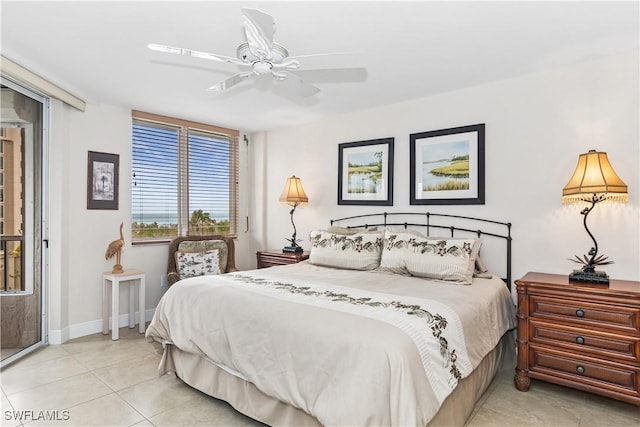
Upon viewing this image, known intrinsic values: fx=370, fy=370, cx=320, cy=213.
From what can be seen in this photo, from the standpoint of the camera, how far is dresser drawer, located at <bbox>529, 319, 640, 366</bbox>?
225 centimetres

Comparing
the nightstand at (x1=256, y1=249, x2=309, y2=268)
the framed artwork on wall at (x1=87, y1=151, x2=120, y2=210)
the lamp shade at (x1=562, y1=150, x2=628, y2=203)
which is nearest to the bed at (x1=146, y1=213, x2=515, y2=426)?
the lamp shade at (x1=562, y1=150, x2=628, y2=203)

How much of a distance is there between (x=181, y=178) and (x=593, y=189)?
13.8 feet

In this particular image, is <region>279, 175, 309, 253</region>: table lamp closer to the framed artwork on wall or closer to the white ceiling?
the white ceiling

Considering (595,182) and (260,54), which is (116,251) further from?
(595,182)

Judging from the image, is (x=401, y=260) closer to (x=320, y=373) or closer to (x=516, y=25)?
(x=320, y=373)

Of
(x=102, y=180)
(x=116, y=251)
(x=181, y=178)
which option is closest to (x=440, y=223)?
(x=181, y=178)

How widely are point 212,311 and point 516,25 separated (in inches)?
102

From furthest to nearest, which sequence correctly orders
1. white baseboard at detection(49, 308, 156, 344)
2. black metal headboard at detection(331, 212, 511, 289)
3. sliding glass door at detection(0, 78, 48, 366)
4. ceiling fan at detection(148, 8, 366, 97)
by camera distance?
white baseboard at detection(49, 308, 156, 344)
black metal headboard at detection(331, 212, 511, 289)
sliding glass door at detection(0, 78, 48, 366)
ceiling fan at detection(148, 8, 366, 97)

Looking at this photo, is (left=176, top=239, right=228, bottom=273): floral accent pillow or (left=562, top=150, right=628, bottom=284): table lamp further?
(left=176, top=239, right=228, bottom=273): floral accent pillow

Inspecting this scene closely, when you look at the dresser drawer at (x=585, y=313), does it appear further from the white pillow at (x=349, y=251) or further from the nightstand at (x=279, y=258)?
the nightstand at (x=279, y=258)

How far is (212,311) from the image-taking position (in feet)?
7.66

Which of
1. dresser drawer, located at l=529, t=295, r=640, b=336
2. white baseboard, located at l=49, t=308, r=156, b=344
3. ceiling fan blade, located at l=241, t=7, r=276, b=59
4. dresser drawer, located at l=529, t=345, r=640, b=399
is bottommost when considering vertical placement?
white baseboard, located at l=49, t=308, r=156, b=344

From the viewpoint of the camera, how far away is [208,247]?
178 inches

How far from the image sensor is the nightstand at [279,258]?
13.8 ft
